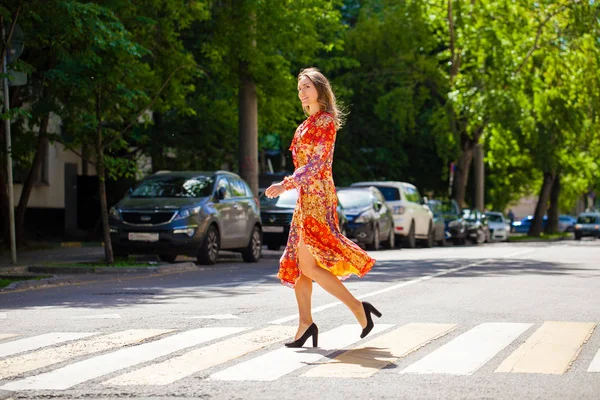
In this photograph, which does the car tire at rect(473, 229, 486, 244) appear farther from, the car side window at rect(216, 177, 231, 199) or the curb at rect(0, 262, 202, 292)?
the curb at rect(0, 262, 202, 292)

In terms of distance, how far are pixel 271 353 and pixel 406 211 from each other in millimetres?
27535

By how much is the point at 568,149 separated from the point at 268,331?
47912mm

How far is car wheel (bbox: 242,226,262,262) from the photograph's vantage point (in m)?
24.4

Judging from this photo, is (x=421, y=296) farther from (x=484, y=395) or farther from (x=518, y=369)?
(x=484, y=395)

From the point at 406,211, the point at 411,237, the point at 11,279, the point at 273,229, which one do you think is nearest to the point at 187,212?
the point at 11,279

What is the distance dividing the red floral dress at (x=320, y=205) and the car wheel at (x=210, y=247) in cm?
1323

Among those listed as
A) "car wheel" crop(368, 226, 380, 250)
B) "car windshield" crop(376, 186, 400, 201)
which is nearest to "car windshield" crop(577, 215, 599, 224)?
"car windshield" crop(376, 186, 400, 201)

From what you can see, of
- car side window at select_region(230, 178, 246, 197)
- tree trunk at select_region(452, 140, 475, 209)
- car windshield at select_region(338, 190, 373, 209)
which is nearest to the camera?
car side window at select_region(230, 178, 246, 197)

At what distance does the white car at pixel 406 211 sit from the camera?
3588cm

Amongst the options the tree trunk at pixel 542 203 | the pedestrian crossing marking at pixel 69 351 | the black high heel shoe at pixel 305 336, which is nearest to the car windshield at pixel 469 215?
the tree trunk at pixel 542 203

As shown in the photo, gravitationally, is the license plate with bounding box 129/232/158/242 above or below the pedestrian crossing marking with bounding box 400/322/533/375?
above

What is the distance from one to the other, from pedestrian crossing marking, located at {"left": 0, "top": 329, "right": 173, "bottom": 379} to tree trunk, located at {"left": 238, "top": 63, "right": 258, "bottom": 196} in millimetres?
19559

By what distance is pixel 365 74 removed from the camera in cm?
4928

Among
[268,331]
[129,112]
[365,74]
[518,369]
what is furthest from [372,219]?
[518,369]
